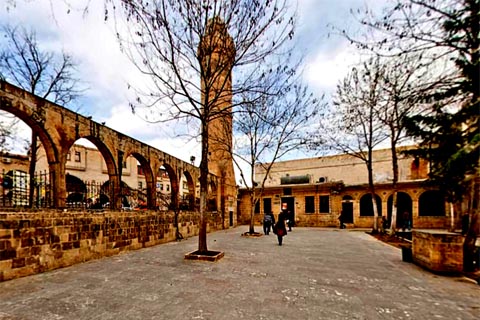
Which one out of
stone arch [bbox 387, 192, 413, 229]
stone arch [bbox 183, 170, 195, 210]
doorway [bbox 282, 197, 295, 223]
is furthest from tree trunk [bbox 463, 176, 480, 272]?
doorway [bbox 282, 197, 295, 223]

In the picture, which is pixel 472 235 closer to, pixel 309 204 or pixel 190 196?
pixel 190 196

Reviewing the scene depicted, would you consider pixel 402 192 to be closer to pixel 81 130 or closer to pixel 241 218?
pixel 241 218

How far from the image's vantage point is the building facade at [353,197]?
21297 mm

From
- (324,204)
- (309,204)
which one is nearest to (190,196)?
(309,204)

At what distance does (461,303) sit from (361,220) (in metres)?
20.3

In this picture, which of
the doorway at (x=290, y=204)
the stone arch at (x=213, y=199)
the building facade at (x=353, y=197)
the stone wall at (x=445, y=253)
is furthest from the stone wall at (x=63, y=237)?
the doorway at (x=290, y=204)

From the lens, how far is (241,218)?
28781 millimetres

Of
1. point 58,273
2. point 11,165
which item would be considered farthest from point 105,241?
point 11,165

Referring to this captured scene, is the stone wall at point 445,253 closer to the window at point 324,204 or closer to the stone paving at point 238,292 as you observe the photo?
the stone paving at point 238,292

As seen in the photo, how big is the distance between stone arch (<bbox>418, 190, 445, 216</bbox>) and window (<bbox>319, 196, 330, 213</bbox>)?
6896 mm

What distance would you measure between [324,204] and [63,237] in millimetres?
21785

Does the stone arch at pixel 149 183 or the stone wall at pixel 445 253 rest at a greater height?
the stone arch at pixel 149 183

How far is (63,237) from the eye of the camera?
696 centimetres

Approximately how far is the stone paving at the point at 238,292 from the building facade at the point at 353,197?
14737 millimetres
